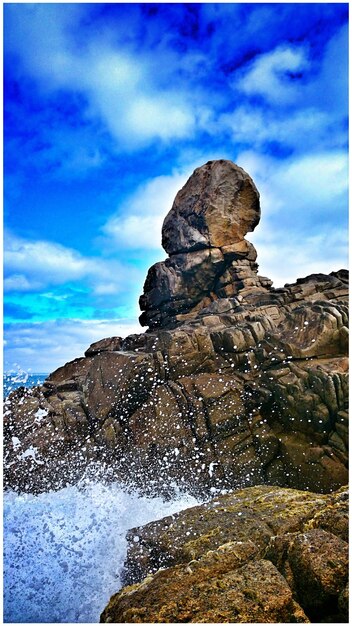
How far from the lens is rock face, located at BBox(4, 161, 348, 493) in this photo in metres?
12.8

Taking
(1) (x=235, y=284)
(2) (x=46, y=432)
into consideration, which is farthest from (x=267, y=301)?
(2) (x=46, y=432)

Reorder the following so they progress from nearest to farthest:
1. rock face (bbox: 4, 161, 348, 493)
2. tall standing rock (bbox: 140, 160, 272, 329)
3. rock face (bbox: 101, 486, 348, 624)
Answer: rock face (bbox: 101, 486, 348, 624) < rock face (bbox: 4, 161, 348, 493) < tall standing rock (bbox: 140, 160, 272, 329)

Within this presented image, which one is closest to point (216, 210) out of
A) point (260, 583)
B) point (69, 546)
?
point (69, 546)

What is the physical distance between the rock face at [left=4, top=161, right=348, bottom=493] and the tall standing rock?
276 inches

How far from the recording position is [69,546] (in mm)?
10117

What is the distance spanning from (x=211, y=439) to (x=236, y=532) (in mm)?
6846

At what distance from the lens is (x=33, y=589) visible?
9000 millimetres

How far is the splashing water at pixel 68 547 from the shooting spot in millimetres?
8422

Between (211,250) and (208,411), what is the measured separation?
13.6 metres

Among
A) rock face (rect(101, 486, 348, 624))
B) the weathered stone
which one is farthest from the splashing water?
the weathered stone

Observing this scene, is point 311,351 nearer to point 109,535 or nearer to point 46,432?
point 109,535

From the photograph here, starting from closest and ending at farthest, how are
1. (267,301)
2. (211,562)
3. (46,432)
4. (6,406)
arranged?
(211,562) < (46,432) < (6,406) < (267,301)

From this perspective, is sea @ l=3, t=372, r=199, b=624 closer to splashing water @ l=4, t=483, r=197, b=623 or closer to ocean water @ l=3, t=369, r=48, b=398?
splashing water @ l=4, t=483, r=197, b=623

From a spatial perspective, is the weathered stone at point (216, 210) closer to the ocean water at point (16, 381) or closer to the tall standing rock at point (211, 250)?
the tall standing rock at point (211, 250)
